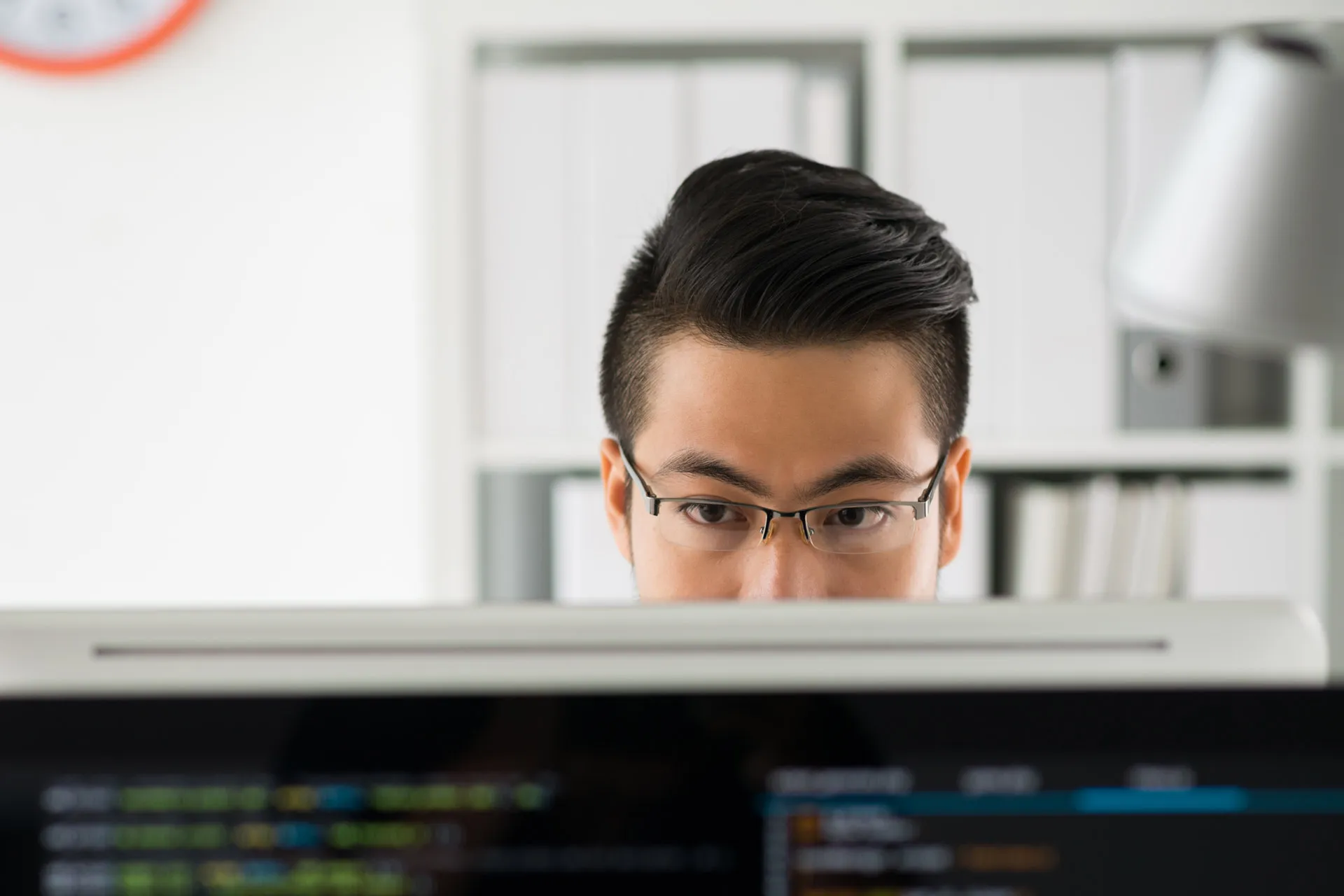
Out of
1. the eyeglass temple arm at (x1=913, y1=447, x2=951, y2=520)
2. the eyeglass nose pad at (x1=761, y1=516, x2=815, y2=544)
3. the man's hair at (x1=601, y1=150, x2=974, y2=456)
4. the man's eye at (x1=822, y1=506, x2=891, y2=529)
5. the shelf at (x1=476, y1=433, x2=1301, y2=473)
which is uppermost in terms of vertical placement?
the man's hair at (x1=601, y1=150, x2=974, y2=456)

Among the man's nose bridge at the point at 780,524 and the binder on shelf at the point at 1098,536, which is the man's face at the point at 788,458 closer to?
the man's nose bridge at the point at 780,524

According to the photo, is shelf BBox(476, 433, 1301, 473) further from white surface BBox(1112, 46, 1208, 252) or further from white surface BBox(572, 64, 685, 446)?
white surface BBox(1112, 46, 1208, 252)

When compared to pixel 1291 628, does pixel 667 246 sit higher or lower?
higher

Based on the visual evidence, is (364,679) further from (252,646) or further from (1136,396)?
(1136,396)

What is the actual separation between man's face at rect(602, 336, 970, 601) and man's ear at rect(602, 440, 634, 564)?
4 centimetres

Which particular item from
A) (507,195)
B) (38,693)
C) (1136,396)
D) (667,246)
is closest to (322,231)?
(507,195)

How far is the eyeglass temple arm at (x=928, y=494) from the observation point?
871 millimetres

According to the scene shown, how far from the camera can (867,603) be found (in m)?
0.40

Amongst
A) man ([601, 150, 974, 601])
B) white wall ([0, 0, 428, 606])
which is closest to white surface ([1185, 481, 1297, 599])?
man ([601, 150, 974, 601])

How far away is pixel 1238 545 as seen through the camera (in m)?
1.51

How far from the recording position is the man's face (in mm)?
855

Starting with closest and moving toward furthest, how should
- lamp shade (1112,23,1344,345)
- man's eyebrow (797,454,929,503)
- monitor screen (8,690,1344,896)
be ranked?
1. monitor screen (8,690,1344,896)
2. lamp shade (1112,23,1344,345)
3. man's eyebrow (797,454,929,503)

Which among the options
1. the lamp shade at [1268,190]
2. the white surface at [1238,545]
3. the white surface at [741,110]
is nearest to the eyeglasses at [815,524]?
the lamp shade at [1268,190]

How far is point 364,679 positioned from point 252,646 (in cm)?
4
